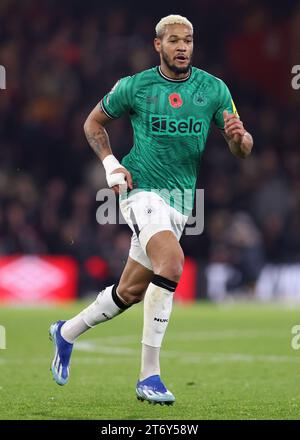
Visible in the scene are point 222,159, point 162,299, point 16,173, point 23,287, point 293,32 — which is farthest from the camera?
point 293,32

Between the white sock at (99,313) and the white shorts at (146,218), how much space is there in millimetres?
317

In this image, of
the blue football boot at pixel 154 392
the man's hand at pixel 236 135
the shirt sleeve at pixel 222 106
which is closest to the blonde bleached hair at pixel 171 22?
the shirt sleeve at pixel 222 106

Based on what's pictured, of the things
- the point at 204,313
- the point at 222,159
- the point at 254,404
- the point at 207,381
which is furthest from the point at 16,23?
the point at 254,404

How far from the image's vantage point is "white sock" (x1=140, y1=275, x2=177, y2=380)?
7027 millimetres

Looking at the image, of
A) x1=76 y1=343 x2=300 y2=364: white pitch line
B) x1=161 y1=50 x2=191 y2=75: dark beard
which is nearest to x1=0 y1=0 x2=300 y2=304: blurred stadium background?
x1=76 y1=343 x2=300 y2=364: white pitch line

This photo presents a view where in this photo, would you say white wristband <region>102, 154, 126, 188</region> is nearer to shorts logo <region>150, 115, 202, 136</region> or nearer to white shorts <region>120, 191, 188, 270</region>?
white shorts <region>120, 191, 188, 270</region>

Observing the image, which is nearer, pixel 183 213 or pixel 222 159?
pixel 183 213

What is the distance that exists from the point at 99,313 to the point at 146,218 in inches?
32.0

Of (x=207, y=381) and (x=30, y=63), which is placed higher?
(x=30, y=63)

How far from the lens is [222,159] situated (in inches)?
778

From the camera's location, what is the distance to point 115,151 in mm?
18203

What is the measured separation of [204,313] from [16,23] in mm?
7189

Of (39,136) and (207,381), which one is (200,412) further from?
(39,136)

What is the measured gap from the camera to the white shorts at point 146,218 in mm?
7195
